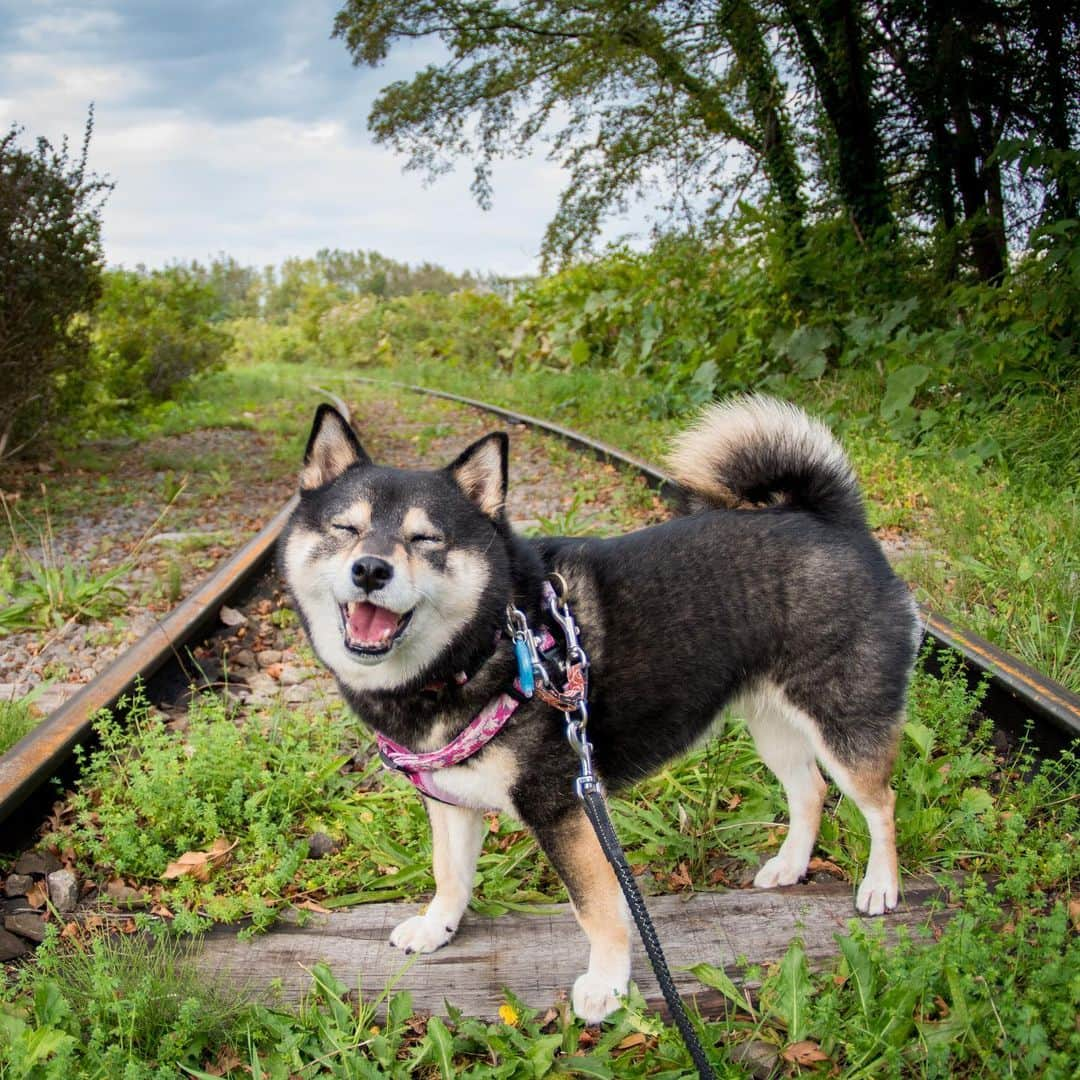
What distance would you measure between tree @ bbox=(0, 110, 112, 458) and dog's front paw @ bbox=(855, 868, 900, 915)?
7286 mm

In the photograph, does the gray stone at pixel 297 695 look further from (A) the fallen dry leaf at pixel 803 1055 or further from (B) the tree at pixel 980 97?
(B) the tree at pixel 980 97

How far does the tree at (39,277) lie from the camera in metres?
7.04

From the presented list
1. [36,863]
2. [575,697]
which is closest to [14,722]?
[36,863]

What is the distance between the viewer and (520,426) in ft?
36.2

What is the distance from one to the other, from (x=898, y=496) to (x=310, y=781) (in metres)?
Result: 4.45

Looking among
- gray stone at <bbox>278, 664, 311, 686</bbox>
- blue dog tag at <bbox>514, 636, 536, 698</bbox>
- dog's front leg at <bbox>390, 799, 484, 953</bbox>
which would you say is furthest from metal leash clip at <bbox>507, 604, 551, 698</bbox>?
gray stone at <bbox>278, 664, 311, 686</bbox>

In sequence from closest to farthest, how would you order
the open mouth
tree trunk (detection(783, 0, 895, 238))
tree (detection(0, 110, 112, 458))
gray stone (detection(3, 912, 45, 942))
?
the open mouth → gray stone (detection(3, 912, 45, 942)) → tree (detection(0, 110, 112, 458)) → tree trunk (detection(783, 0, 895, 238))

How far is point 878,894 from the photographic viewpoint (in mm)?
2461

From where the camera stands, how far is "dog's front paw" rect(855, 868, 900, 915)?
2447 millimetres

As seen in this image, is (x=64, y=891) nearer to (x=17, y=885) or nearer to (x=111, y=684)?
(x=17, y=885)

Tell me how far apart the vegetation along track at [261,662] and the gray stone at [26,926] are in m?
0.23

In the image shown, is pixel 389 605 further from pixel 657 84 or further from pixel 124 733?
pixel 657 84

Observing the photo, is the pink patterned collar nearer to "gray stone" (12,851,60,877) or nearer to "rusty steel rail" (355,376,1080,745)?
"gray stone" (12,851,60,877)

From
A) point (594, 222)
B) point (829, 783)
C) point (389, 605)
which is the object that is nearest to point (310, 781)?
point (389, 605)
